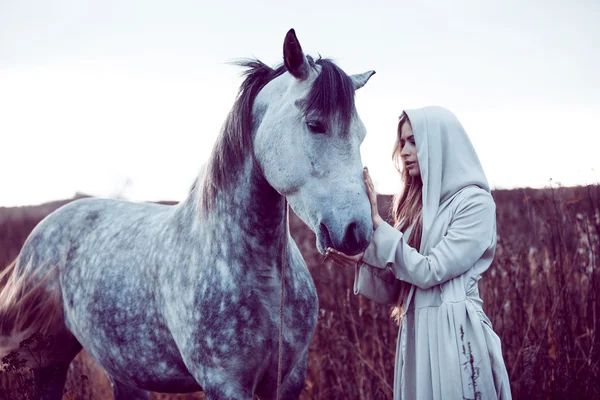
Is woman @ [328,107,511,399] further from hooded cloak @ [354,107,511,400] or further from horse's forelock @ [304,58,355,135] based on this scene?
horse's forelock @ [304,58,355,135]

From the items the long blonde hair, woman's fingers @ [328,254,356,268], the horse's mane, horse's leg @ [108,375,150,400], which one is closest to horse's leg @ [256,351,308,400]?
the long blonde hair

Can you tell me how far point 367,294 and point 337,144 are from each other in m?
0.92

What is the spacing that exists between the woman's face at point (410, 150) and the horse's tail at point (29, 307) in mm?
2335

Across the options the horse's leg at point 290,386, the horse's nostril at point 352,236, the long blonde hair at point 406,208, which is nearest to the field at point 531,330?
the long blonde hair at point 406,208

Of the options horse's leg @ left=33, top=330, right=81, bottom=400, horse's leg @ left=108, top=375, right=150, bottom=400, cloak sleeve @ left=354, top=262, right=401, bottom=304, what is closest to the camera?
cloak sleeve @ left=354, top=262, right=401, bottom=304

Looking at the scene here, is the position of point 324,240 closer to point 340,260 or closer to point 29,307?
point 340,260

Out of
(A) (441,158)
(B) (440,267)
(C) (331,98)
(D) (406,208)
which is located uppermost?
(C) (331,98)

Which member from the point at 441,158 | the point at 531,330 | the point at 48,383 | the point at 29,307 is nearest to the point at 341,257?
the point at 441,158

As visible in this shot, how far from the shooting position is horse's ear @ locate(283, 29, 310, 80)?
2.05 m

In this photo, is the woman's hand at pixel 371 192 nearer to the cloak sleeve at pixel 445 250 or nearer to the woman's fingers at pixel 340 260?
the cloak sleeve at pixel 445 250

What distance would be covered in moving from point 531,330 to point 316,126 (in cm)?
353

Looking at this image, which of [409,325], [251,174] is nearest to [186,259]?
[251,174]

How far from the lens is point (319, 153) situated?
1989mm

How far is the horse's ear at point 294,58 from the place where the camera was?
80.7 inches
